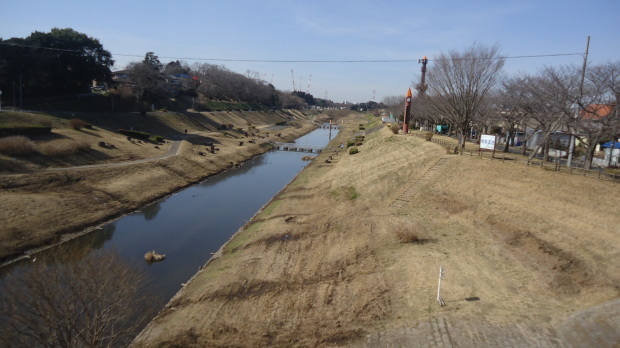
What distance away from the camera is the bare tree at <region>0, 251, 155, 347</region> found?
29.5 feet

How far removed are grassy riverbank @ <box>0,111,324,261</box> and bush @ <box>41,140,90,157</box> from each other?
0.29 metres

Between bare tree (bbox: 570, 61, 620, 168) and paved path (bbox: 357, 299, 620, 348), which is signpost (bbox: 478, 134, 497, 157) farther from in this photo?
paved path (bbox: 357, 299, 620, 348)

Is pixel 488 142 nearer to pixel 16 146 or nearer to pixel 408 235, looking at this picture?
pixel 408 235

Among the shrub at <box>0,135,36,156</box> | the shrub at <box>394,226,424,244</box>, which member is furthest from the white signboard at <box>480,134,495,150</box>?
the shrub at <box>0,135,36,156</box>

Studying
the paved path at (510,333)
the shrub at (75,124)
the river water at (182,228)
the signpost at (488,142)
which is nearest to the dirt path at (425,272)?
the paved path at (510,333)

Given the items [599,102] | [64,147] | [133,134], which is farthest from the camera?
[133,134]

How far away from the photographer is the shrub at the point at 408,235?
1834 cm

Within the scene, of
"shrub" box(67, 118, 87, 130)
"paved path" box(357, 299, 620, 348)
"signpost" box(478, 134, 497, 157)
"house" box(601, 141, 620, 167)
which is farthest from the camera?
"shrub" box(67, 118, 87, 130)

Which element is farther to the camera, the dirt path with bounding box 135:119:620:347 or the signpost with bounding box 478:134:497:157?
the signpost with bounding box 478:134:497:157

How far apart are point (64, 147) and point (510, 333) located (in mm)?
36660

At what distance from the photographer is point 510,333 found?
35.5ft

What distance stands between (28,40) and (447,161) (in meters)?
53.6

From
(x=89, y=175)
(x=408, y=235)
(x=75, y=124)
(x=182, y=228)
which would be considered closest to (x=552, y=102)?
(x=408, y=235)

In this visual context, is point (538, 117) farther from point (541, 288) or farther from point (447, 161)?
point (541, 288)
